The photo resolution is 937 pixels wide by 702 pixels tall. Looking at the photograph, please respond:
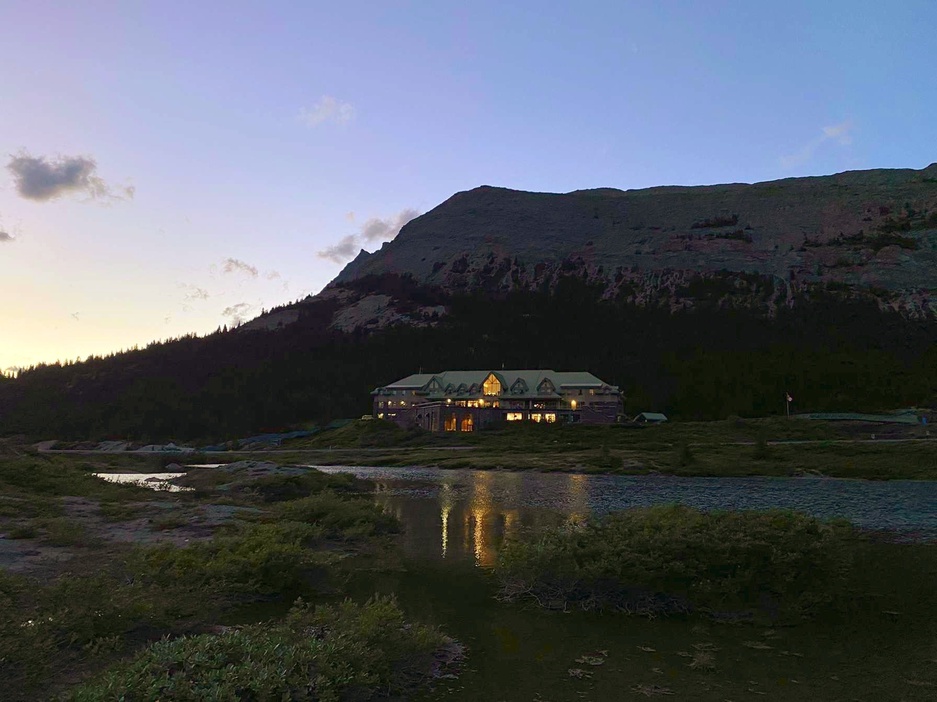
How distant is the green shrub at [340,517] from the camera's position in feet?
77.8

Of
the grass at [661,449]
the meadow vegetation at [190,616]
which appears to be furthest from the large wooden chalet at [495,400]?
the meadow vegetation at [190,616]

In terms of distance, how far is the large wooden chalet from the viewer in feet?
383

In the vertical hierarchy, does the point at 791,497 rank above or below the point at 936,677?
below

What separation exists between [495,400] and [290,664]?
118086mm

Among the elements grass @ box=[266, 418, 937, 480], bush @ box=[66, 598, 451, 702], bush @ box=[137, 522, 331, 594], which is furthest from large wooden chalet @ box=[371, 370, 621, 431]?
bush @ box=[66, 598, 451, 702]

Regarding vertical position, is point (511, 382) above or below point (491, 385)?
above

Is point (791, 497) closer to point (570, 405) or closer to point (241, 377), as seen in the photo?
point (570, 405)

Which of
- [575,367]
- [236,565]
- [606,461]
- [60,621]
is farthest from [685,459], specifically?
[575,367]

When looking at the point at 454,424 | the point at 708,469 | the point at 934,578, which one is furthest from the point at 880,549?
the point at 454,424

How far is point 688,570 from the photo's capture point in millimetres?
14164

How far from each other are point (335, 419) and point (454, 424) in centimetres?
4702

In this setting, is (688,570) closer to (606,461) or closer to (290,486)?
(290,486)

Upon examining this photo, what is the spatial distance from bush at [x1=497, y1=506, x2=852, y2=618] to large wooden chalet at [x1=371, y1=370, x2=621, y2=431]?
99.2 metres

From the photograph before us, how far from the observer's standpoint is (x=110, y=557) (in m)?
17.2
